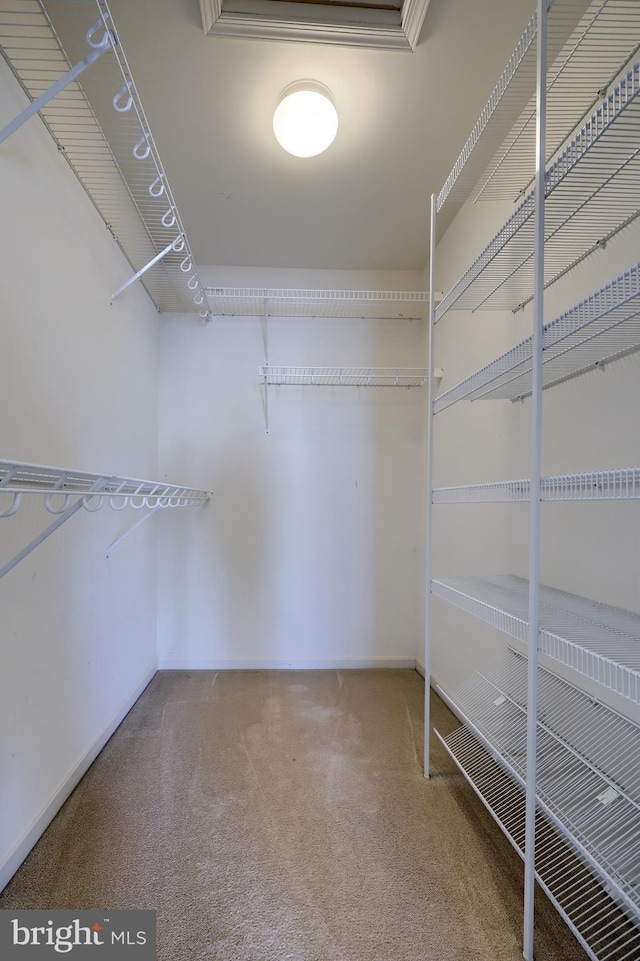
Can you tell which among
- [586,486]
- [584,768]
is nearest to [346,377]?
[586,486]

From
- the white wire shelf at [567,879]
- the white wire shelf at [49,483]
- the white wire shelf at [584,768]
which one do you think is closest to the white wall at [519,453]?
the white wire shelf at [584,768]

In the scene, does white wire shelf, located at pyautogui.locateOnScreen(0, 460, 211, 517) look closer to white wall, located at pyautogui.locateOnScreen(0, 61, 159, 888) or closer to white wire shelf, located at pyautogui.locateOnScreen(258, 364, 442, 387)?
white wall, located at pyautogui.locateOnScreen(0, 61, 159, 888)

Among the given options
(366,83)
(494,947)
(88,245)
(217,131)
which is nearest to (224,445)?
(88,245)

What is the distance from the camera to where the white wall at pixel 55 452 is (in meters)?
1.21

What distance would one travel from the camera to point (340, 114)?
5.35 feet

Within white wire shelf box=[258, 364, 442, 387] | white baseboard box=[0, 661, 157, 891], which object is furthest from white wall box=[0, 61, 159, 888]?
white wire shelf box=[258, 364, 442, 387]

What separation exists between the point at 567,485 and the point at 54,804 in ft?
5.75

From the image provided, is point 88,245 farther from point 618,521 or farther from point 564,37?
point 618,521

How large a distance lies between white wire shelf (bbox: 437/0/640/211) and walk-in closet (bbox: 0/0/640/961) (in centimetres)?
1

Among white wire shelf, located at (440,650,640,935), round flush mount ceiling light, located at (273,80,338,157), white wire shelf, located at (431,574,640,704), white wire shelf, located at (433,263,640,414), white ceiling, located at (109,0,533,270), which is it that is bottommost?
white wire shelf, located at (440,650,640,935)

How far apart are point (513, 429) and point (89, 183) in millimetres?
1770

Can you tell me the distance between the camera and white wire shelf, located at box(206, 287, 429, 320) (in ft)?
8.29

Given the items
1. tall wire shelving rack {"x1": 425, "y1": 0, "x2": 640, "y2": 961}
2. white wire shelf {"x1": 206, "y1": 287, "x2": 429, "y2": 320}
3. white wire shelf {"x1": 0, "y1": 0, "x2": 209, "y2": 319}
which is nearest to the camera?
tall wire shelving rack {"x1": 425, "y1": 0, "x2": 640, "y2": 961}

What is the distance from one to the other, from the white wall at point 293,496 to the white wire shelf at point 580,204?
124 centimetres
